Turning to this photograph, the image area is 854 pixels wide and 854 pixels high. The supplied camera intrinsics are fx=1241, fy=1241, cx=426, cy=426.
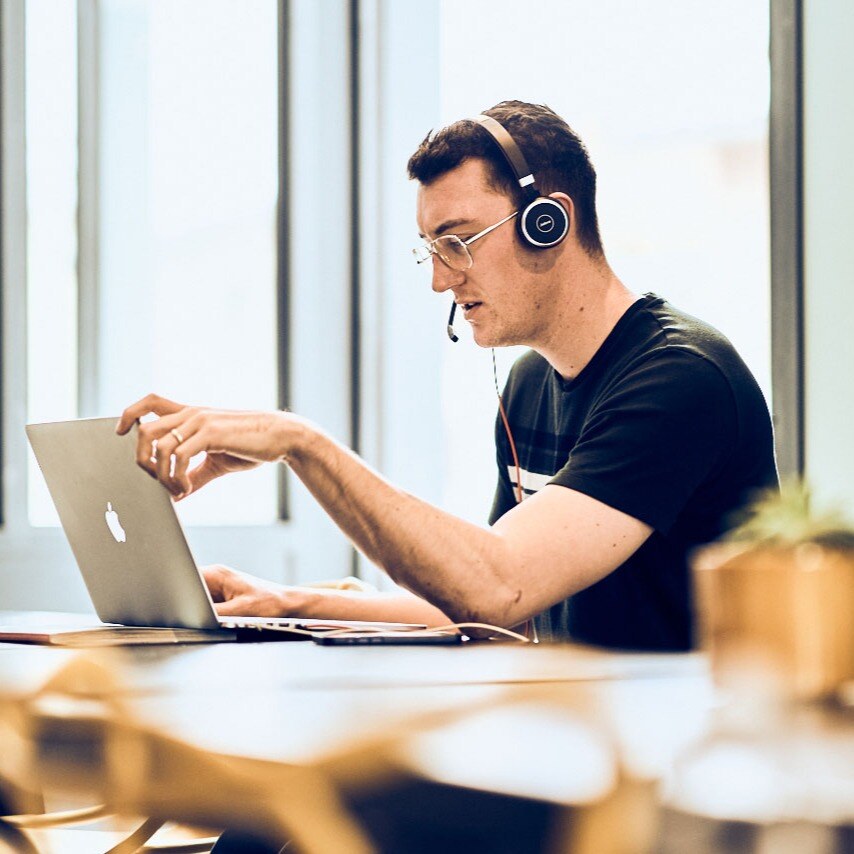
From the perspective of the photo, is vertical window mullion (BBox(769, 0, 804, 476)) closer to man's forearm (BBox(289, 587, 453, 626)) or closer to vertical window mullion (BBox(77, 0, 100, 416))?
man's forearm (BBox(289, 587, 453, 626))

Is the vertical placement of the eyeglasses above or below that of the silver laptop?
above

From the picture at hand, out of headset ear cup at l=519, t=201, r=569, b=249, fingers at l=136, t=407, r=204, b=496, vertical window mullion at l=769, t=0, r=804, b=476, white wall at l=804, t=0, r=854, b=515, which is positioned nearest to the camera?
fingers at l=136, t=407, r=204, b=496

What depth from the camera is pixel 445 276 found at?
180 cm

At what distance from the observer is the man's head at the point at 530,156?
176cm

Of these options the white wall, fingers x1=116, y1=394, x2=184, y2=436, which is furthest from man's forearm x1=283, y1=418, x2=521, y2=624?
the white wall

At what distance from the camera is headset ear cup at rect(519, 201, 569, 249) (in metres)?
1.73

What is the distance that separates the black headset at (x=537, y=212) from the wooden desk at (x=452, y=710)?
811mm

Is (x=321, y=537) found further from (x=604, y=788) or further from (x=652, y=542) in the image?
(x=604, y=788)

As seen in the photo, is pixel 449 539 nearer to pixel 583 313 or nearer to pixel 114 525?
pixel 114 525

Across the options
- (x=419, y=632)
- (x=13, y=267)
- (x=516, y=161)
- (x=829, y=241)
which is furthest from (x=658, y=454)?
(x=13, y=267)

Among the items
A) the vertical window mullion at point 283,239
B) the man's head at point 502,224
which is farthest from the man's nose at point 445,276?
the vertical window mullion at point 283,239

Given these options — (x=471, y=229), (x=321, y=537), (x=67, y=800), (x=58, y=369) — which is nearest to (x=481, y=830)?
(x=67, y=800)

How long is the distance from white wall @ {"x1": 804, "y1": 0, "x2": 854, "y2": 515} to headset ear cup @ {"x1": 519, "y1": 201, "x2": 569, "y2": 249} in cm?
94

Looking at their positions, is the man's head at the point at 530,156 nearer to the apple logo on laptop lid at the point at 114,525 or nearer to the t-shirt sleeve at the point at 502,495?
the t-shirt sleeve at the point at 502,495
